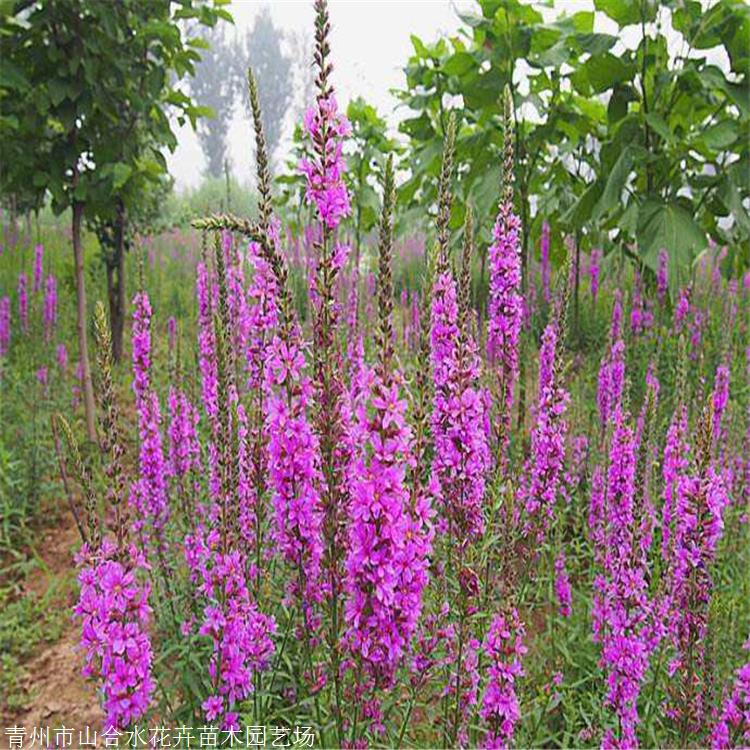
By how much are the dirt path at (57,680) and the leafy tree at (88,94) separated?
1357 millimetres

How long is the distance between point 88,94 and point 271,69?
30093 mm

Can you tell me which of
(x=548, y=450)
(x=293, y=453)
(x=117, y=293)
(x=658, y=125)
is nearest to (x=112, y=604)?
(x=293, y=453)

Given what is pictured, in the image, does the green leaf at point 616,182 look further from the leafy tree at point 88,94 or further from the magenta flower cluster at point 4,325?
the magenta flower cluster at point 4,325

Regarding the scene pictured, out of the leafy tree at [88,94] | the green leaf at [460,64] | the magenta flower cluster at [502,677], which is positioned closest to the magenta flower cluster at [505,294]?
the magenta flower cluster at [502,677]

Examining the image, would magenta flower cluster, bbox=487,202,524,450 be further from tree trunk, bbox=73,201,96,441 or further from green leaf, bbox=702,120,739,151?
tree trunk, bbox=73,201,96,441

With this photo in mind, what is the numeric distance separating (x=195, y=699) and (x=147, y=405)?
50.2 inches

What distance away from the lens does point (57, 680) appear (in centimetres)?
410

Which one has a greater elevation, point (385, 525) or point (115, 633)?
point (385, 525)

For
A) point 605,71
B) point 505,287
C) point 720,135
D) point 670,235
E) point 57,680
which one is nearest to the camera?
point 505,287

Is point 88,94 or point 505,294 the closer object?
point 505,294

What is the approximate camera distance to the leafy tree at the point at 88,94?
5.14 meters

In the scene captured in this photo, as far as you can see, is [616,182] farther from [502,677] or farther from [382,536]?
[382,536]

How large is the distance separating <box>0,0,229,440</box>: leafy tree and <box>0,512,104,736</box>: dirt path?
1357mm

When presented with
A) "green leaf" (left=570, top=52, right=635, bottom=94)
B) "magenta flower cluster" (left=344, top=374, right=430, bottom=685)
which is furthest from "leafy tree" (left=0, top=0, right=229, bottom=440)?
"magenta flower cluster" (left=344, top=374, right=430, bottom=685)
